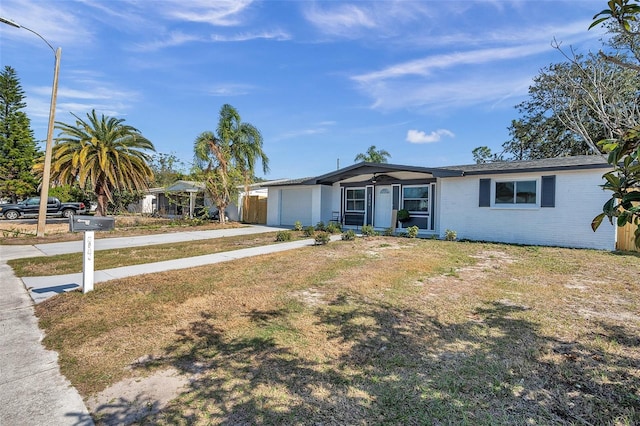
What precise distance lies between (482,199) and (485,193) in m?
0.25

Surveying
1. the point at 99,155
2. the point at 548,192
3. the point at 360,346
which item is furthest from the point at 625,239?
the point at 99,155

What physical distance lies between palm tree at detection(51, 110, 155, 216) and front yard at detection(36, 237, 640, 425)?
14374mm

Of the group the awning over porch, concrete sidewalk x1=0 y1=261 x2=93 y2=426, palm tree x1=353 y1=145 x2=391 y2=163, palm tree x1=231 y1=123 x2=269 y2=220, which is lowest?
concrete sidewalk x1=0 y1=261 x2=93 y2=426

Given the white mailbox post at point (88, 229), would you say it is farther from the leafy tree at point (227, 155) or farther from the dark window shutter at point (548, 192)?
the leafy tree at point (227, 155)

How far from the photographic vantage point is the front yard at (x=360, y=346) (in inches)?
95.0

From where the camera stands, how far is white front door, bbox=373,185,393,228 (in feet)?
52.5

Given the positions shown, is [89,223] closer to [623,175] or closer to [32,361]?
[32,361]

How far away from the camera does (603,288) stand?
5633 mm

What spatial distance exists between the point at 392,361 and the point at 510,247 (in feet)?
30.6

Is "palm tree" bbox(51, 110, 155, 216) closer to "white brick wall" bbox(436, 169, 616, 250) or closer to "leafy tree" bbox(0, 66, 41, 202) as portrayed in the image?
"white brick wall" bbox(436, 169, 616, 250)

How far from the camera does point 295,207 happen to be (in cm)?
1988

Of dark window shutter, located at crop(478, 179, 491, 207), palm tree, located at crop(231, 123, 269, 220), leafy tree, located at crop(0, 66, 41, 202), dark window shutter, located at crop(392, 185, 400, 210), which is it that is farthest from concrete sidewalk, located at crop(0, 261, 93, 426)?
leafy tree, located at crop(0, 66, 41, 202)

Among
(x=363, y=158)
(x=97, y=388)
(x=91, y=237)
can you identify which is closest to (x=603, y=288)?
(x=97, y=388)

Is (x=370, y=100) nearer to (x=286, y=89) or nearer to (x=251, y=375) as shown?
(x=286, y=89)
